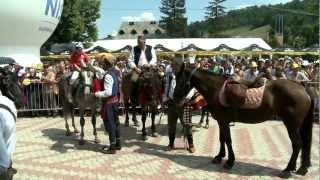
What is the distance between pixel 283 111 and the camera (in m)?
8.13

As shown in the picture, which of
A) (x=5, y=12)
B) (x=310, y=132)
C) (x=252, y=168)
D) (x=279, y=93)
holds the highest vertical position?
(x=5, y=12)

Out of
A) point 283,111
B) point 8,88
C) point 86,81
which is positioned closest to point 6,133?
point 8,88

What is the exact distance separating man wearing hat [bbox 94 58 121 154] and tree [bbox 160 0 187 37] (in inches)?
3683

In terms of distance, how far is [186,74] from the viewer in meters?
9.09

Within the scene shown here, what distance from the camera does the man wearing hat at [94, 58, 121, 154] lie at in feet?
31.4

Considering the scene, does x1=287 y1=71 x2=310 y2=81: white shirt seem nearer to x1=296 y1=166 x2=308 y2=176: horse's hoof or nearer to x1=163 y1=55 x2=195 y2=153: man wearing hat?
x1=163 y1=55 x2=195 y2=153: man wearing hat

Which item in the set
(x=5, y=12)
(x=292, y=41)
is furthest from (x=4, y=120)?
(x=292, y=41)

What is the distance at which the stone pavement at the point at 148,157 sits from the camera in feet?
27.3

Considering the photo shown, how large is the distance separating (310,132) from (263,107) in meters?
0.88

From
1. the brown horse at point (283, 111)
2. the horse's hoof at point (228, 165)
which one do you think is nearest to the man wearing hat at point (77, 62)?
the brown horse at point (283, 111)

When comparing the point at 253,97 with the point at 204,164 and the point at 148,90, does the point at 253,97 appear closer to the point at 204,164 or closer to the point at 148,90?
the point at 204,164

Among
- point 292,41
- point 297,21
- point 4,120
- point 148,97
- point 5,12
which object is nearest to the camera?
point 4,120

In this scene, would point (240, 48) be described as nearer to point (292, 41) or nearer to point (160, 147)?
point (160, 147)

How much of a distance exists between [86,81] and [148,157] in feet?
8.11
